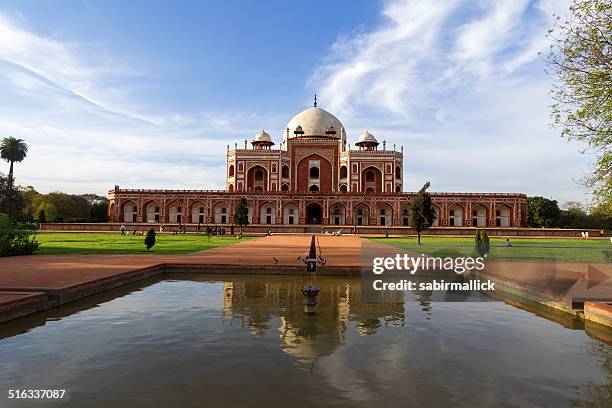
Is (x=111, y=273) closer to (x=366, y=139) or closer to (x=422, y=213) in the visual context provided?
(x=422, y=213)

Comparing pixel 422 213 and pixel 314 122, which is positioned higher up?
pixel 314 122

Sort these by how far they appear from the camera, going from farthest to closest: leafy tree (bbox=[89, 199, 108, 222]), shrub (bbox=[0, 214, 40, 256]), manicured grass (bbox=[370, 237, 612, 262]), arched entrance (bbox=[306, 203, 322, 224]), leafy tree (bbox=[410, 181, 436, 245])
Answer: leafy tree (bbox=[89, 199, 108, 222]) → arched entrance (bbox=[306, 203, 322, 224]) → leafy tree (bbox=[410, 181, 436, 245]) → manicured grass (bbox=[370, 237, 612, 262]) → shrub (bbox=[0, 214, 40, 256])

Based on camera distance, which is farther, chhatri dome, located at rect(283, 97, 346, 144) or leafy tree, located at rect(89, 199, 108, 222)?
chhatri dome, located at rect(283, 97, 346, 144)

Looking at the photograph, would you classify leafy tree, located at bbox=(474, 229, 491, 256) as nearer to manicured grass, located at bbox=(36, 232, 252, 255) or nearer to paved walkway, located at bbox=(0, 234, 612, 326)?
paved walkway, located at bbox=(0, 234, 612, 326)

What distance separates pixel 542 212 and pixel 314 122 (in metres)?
33.3

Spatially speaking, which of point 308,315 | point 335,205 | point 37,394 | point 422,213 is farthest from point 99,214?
point 37,394

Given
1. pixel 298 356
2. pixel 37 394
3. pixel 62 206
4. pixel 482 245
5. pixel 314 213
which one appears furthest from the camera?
pixel 62 206

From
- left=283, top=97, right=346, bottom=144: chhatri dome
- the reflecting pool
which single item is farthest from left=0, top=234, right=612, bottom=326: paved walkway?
left=283, top=97, right=346, bottom=144: chhatri dome

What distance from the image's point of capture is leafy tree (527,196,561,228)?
55062 mm

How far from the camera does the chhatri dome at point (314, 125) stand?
65.1 m

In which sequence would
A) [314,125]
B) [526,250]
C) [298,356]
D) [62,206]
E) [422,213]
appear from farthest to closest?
[314,125], [62,206], [422,213], [526,250], [298,356]

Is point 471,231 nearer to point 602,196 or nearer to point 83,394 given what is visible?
point 602,196

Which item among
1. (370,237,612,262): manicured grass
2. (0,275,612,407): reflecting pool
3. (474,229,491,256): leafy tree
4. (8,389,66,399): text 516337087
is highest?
(474,229,491,256): leafy tree

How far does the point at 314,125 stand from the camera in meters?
65.4
